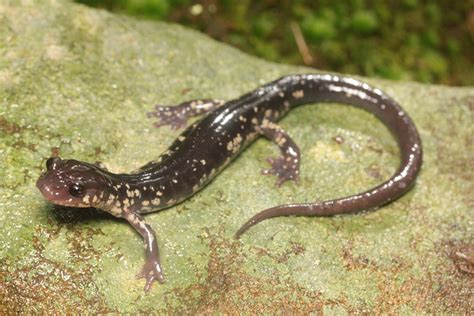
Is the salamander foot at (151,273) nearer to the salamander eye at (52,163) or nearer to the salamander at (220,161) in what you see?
the salamander at (220,161)

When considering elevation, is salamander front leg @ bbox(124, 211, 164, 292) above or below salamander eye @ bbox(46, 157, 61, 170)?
below

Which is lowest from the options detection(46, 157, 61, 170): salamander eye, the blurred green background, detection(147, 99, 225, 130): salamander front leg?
the blurred green background

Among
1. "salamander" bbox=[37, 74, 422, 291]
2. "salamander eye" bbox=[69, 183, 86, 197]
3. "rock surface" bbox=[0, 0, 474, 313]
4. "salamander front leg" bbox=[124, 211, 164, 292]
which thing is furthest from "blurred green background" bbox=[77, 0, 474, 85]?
"salamander eye" bbox=[69, 183, 86, 197]

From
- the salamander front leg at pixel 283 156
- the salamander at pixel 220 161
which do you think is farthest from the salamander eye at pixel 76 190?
the salamander front leg at pixel 283 156

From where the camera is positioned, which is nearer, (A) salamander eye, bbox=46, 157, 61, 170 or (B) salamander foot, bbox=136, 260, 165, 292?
(A) salamander eye, bbox=46, 157, 61, 170

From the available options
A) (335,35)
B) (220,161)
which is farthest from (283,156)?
(335,35)

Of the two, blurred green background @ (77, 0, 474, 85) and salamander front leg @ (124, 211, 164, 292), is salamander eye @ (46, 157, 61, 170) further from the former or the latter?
blurred green background @ (77, 0, 474, 85)
